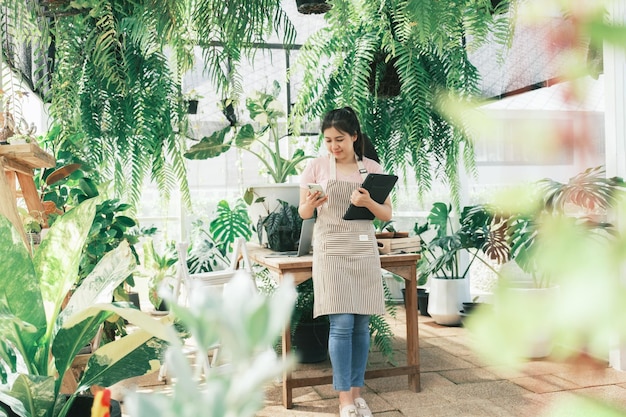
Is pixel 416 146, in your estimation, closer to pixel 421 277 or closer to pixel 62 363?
pixel 62 363

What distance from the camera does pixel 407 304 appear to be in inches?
118

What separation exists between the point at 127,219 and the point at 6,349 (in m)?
1.64

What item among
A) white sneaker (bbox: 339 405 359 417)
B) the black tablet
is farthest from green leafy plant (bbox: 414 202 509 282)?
white sneaker (bbox: 339 405 359 417)

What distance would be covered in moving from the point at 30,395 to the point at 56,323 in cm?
17

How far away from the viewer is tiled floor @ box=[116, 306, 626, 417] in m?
2.63

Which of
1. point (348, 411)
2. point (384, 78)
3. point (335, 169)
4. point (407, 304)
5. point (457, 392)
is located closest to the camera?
point (384, 78)

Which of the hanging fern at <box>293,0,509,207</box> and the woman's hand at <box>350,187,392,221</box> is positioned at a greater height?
the hanging fern at <box>293,0,509,207</box>

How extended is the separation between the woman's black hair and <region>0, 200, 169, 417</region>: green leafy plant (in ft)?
4.96

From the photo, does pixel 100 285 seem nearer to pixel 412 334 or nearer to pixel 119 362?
pixel 119 362

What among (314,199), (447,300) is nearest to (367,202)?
(314,199)

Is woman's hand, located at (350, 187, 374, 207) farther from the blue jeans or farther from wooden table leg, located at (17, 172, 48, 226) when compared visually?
wooden table leg, located at (17, 172, 48, 226)

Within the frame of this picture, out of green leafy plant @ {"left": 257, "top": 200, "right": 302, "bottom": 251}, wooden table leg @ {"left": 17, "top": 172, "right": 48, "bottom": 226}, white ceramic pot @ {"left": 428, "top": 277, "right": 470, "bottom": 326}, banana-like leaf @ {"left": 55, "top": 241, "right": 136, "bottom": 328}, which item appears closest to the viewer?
banana-like leaf @ {"left": 55, "top": 241, "right": 136, "bottom": 328}

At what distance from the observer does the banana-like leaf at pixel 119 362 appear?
1057 mm

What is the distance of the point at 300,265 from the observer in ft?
9.08
